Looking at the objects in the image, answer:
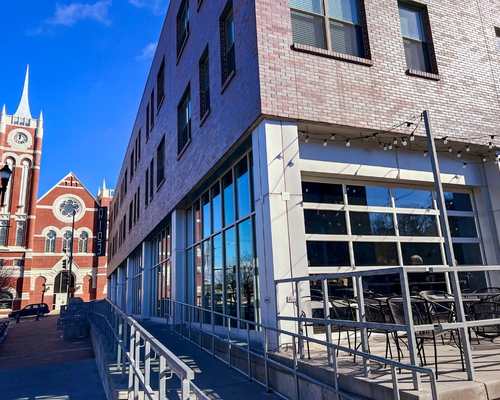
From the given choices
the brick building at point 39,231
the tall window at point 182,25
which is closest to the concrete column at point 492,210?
the tall window at point 182,25

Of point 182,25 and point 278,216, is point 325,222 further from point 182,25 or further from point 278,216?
point 182,25

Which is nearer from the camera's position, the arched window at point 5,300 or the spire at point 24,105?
the arched window at point 5,300

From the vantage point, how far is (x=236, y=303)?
8.62 metres

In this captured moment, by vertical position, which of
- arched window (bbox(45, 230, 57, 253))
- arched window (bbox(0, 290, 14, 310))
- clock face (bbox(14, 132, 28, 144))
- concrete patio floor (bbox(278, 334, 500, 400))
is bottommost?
concrete patio floor (bbox(278, 334, 500, 400))

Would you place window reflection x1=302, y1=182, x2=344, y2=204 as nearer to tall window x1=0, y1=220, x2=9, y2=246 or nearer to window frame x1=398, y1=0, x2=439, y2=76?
window frame x1=398, y1=0, x2=439, y2=76

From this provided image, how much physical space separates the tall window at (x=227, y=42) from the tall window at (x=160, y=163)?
680cm

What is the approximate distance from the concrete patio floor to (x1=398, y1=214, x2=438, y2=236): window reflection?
2856mm

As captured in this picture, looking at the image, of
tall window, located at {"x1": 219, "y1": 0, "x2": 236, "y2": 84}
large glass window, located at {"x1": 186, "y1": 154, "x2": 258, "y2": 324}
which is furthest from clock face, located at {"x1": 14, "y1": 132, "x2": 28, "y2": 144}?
tall window, located at {"x1": 219, "y1": 0, "x2": 236, "y2": 84}

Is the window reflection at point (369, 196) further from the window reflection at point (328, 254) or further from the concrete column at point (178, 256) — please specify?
the concrete column at point (178, 256)

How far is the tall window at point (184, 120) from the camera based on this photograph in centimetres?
1219

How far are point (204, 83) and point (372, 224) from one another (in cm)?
594

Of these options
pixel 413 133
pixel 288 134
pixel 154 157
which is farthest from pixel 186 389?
pixel 154 157

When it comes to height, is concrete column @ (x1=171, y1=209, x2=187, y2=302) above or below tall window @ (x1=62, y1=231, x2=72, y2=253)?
below

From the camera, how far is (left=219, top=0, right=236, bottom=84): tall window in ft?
29.3
